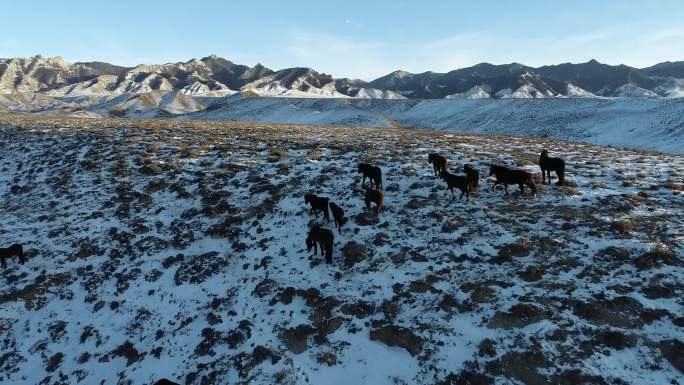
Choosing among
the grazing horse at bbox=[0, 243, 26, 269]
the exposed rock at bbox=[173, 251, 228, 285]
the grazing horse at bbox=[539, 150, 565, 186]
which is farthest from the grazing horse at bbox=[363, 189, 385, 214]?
the grazing horse at bbox=[0, 243, 26, 269]

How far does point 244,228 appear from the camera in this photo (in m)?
16.8

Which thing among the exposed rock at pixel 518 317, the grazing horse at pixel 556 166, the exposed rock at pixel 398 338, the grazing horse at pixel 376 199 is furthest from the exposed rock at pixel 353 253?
the grazing horse at pixel 556 166

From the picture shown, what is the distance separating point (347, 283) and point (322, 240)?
180 cm

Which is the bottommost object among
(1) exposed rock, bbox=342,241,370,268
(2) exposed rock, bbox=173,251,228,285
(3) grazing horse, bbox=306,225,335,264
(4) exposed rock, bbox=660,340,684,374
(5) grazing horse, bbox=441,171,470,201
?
(2) exposed rock, bbox=173,251,228,285

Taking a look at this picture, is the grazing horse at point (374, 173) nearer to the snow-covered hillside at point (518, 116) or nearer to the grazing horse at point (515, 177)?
the grazing horse at point (515, 177)

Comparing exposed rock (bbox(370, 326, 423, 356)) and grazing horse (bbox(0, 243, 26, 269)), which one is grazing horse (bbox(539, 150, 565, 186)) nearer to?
exposed rock (bbox(370, 326, 423, 356))

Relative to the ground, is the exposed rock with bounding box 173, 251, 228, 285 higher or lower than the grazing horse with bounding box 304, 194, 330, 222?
lower

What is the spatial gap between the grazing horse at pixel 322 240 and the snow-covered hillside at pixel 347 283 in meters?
0.52

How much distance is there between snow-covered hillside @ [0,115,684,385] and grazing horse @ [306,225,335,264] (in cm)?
52

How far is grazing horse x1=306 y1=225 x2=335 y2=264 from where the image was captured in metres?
13.9

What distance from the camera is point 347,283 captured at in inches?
511

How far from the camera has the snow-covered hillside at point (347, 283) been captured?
10.1 meters

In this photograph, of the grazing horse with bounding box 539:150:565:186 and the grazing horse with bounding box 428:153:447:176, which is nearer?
the grazing horse with bounding box 539:150:565:186

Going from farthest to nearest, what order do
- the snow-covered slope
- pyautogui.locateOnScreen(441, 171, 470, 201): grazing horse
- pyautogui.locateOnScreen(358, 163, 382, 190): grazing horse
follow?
1. the snow-covered slope
2. pyautogui.locateOnScreen(358, 163, 382, 190): grazing horse
3. pyautogui.locateOnScreen(441, 171, 470, 201): grazing horse
